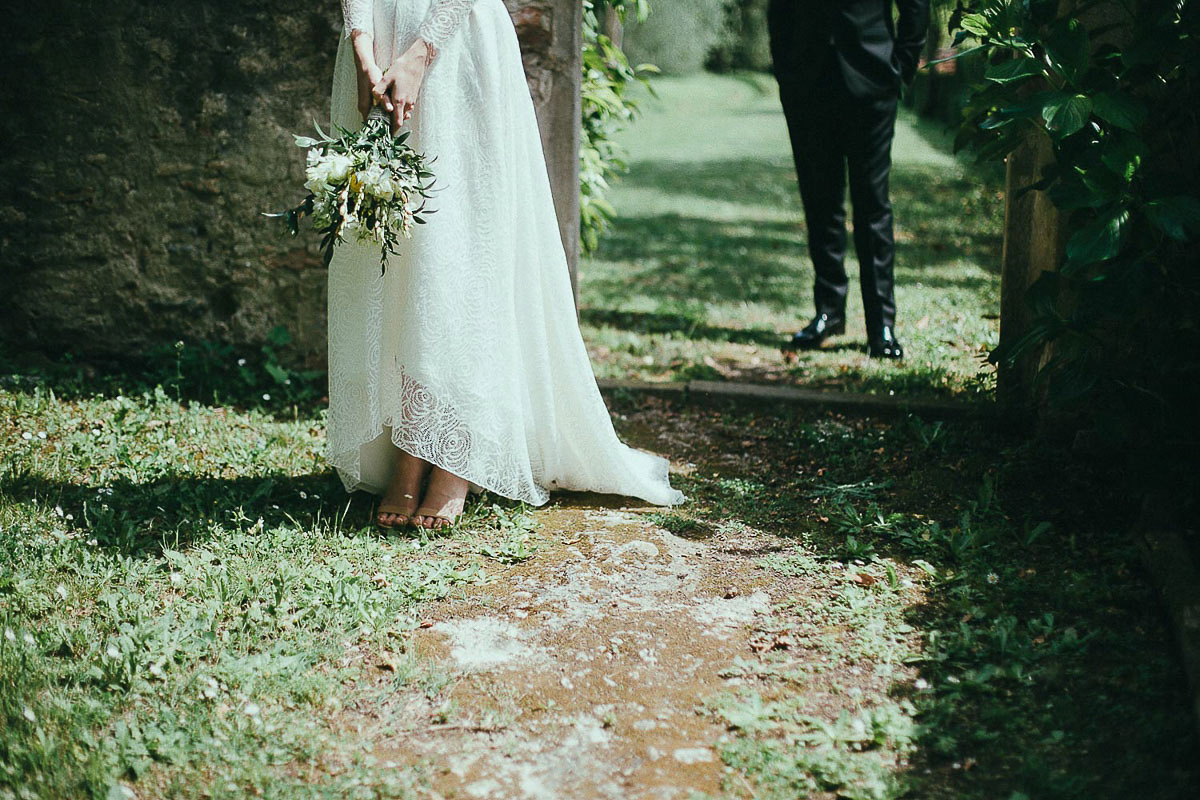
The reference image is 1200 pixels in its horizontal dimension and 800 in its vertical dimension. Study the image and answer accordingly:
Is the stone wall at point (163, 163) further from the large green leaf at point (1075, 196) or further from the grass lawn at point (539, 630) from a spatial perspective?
the large green leaf at point (1075, 196)

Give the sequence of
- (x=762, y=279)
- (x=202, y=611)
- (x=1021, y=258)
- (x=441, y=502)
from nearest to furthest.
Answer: (x=202, y=611) → (x=441, y=502) → (x=1021, y=258) → (x=762, y=279)

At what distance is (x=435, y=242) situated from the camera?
3.11 m

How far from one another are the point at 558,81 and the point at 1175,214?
2.66m

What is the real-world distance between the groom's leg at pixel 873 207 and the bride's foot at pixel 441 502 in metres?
2.67

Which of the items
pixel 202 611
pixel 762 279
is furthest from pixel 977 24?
pixel 762 279

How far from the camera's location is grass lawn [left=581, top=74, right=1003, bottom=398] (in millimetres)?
5195

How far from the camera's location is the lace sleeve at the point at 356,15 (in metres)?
3.09

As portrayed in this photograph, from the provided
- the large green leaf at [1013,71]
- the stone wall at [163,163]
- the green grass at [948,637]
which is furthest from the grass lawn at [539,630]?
the large green leaf at [1013,71]

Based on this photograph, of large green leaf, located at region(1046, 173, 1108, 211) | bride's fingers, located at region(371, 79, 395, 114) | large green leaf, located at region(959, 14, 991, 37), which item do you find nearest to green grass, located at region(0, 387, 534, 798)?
bride's fingers, located at region(371, 79, 395, 114)

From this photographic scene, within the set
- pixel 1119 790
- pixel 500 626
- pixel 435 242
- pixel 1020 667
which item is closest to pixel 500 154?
pixel 435 242

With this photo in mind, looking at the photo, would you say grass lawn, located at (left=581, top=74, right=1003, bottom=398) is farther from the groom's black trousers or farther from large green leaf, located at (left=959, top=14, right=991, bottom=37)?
large green leaf, located at (left=959, top=14, right=991, bottom=37)

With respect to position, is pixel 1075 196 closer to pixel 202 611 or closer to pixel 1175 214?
pixel 1175 214

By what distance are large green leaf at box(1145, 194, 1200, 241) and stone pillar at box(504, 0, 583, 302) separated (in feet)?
7.63

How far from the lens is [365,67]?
10.0 feet
